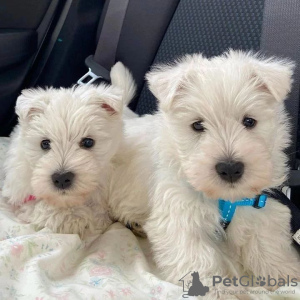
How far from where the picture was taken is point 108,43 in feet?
10.1

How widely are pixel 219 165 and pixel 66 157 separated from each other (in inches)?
31.7

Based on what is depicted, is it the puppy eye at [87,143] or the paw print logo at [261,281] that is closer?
the paw print logo at [261,281]

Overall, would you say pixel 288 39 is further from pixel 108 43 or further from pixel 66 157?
pixel 108 43

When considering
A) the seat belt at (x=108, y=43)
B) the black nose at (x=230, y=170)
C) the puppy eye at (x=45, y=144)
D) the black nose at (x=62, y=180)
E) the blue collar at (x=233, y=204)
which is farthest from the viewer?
the seat belt at (x=108, y=43)

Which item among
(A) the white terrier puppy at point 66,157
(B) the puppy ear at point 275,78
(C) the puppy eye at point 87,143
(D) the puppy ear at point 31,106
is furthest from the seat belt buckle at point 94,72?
(B) the puppy ear at point 275,78

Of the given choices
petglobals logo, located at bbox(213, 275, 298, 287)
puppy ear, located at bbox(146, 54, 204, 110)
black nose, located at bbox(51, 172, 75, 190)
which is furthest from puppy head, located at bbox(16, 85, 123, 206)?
petglobals logo, located at bbox(213, 275, 298, 287)

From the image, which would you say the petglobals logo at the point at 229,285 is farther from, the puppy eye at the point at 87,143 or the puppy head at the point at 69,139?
the puppy eye at the point at 87,143

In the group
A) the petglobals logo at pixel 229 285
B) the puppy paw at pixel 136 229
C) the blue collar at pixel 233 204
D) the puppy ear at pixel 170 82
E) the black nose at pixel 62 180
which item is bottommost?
the puppy paw at pixel 136 229

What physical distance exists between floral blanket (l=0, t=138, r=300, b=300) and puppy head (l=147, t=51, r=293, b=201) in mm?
482

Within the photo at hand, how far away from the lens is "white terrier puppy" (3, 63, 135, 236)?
2014mm

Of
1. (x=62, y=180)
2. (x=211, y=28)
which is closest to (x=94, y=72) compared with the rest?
(x=211, y=28)

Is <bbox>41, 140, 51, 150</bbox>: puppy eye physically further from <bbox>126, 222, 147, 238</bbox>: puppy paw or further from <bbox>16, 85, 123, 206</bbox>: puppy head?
<bbox>126, 222, 147, 238</bbox>: puppy paw

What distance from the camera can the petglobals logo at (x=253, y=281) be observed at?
5.73ft

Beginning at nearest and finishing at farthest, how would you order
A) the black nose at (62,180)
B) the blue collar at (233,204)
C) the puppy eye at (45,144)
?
the blue collar at (233,204) → the black nose at (62,180) → the puppy eye at (45,144)
